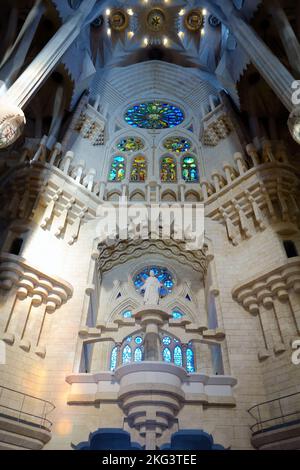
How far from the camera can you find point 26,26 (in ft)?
28.8

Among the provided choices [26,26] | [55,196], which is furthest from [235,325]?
[26,26]

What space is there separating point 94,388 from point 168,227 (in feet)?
16.6

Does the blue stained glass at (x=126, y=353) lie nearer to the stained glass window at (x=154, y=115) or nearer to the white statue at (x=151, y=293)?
the white statue at (x=151, y=293)

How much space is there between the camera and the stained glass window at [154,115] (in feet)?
50.9

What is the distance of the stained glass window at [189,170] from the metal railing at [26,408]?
8.52 meters

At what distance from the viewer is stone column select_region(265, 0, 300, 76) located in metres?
7.77

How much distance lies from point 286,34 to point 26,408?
Answer: 9792 mm

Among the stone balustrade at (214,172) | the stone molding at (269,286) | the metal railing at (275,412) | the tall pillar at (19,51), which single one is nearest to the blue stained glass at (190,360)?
the stone molding at (269,286)

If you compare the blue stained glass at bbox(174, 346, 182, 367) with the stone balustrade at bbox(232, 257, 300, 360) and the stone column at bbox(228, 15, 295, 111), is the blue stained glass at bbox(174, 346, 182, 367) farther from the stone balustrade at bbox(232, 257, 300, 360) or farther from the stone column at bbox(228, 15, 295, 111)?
the stone column at bbox(228, 15, 295, 111)

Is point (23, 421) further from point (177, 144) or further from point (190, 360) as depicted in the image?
point (177, 144)

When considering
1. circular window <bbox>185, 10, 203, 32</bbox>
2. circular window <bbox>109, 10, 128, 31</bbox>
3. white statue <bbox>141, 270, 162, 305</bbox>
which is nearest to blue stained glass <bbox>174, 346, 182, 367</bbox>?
white statue <bbox>141, 270, 162, 305</bbox>

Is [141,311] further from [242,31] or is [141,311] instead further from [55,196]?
[242,31]

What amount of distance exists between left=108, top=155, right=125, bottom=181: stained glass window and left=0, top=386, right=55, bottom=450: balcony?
8117 mm

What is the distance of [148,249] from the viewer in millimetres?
11500
